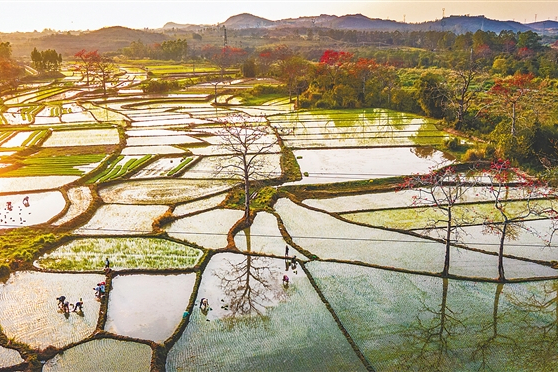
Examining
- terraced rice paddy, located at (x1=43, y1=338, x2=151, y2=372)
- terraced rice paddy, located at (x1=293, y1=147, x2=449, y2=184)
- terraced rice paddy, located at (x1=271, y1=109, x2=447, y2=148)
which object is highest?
terraced rice paddy, located at (x1=271, y1=109, x2=447, y2=148)

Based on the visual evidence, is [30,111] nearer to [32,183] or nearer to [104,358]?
[32,183]

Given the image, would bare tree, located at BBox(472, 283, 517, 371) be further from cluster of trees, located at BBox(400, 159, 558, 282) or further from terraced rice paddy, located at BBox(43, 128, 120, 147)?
terraced rice paddy, located at BBox(43, 128, 120, 147)

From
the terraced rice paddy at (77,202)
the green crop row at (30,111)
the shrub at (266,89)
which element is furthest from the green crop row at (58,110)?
the terraced rice paddy at (77,202)

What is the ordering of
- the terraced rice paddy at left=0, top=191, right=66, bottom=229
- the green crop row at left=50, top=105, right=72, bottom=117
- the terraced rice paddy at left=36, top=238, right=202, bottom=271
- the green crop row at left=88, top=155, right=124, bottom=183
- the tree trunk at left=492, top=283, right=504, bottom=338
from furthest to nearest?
the green crop row at left=50, top=105, right=72, bottom=117, the green crop row at left=88, top=155, right=124, bottom=183, the terraced rice paddy at left=0, top=191, right=66, bottom=229, the terraced rice paddy at left=36, top=238, right=202, bottom=271, the tree trunk at left=492, top=283, right=504, bottom=338

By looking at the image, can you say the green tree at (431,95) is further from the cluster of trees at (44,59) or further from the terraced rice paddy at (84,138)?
the cluster of trees at (44,59)

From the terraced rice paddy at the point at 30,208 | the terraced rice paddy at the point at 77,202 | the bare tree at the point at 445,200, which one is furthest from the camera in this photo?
the terraced rice paddy at the point at 77,202

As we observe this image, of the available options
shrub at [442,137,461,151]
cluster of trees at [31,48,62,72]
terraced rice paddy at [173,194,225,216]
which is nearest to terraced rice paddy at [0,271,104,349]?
terraced rice paddy at [173,194,225,216]
